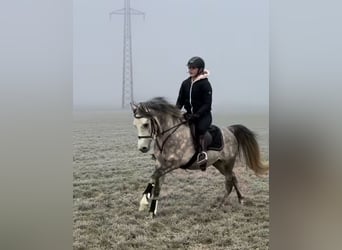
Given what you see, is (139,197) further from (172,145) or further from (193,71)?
(193,71)

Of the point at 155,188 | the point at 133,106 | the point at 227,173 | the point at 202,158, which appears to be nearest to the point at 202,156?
the point at 202,158

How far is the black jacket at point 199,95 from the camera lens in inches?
85.5

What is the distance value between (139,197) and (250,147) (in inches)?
21.2

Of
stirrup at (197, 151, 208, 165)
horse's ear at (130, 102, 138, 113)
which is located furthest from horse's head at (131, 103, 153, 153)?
stirrup at (197, 151, 208, 165)

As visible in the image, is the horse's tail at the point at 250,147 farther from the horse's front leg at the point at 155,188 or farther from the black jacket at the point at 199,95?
the horse's front leg at the point at 155,188

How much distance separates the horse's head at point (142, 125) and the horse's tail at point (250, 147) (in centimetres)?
38

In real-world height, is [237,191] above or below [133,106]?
below

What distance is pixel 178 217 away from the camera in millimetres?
2170

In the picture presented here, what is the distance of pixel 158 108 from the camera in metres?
2.18

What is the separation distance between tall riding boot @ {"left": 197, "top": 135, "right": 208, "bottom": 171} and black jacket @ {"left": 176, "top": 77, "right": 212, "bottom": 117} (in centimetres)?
11

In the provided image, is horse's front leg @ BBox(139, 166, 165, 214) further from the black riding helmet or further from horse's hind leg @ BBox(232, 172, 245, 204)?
the black riding helmet

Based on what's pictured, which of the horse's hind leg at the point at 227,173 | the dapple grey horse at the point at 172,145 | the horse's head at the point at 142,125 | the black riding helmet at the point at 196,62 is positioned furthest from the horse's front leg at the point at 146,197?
the black riding helmet at the point at 196,62

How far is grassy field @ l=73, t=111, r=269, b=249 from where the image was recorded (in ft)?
6.98
